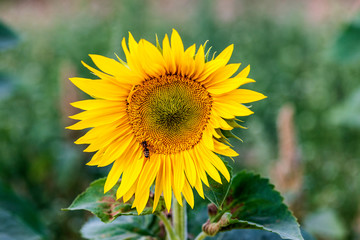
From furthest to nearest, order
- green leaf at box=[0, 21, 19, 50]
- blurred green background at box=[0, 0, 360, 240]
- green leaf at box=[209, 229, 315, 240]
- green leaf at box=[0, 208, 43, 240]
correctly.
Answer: blurred green background at box=[0, 0, 360, 240], green leaf at box=[0, 21, 19, 50], green leaf at box=[0, 208, 43, 240], green leaf at box=[209, 229, 315, 240]

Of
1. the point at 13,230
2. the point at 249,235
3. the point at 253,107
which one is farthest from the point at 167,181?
the point at 253,107

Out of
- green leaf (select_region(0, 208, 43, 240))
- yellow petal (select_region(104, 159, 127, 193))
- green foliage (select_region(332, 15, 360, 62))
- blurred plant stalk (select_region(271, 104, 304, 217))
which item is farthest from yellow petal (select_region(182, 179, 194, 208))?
green foliage (select_region(332, 15, 360, 62))

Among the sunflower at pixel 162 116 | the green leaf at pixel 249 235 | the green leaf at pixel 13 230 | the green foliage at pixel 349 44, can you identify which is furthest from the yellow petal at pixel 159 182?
the green foliage at pixel 349 44

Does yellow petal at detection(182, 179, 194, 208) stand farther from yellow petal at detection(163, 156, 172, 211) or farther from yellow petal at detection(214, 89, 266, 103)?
yellow petal at detection(214, 89, 266, 103)

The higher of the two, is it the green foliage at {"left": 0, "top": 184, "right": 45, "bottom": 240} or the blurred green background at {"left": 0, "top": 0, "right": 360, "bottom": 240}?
the blurred green background at {"left": 0, "top": 0, "right": 360, "bottom": 240}

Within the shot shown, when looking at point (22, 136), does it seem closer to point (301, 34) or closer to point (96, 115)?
point (96, 115)

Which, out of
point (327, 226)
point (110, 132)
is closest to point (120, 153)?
point (110, 132)
